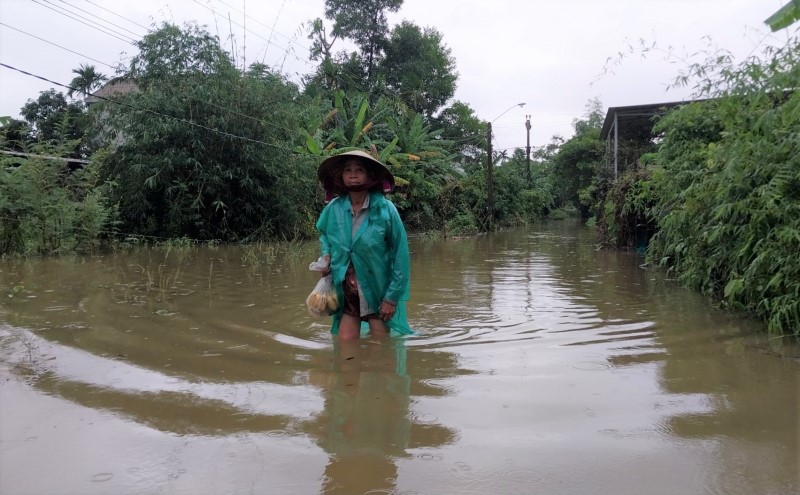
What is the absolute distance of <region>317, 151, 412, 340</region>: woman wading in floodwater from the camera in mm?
4051

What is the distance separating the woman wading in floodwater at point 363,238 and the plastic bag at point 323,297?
56mm

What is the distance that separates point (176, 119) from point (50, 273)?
7.19 meters

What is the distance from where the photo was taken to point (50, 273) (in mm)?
8578

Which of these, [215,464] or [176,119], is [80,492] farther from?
[176,119]

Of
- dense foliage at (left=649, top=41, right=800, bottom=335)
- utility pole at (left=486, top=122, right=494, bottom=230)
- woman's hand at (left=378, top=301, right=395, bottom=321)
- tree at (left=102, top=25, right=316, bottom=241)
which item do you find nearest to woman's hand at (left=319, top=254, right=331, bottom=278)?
woman's hand at (left=378, top=301, right=395, bottom=321)

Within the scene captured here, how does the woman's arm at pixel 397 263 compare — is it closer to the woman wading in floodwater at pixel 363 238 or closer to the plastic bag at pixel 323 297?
the woman wading in floodwater at pixel 363 238

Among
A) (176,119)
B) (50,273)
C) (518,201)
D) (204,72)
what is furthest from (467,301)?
(518,201)

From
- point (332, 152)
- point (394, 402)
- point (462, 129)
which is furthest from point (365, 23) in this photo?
point (394, 402)

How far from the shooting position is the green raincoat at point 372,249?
406 centimetres

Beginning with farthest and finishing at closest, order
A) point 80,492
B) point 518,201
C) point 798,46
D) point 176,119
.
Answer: point 518,201
point 176,119
point 798,46
point 80,492

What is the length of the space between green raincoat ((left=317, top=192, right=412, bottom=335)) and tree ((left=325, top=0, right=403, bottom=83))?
29.0 metres

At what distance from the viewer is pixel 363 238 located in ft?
13.3

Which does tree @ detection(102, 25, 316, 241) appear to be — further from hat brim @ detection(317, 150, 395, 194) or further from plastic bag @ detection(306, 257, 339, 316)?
plastic bag @ detection(306, 257, 339, 316)

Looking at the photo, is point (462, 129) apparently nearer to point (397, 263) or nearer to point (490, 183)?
point (490, 183)
